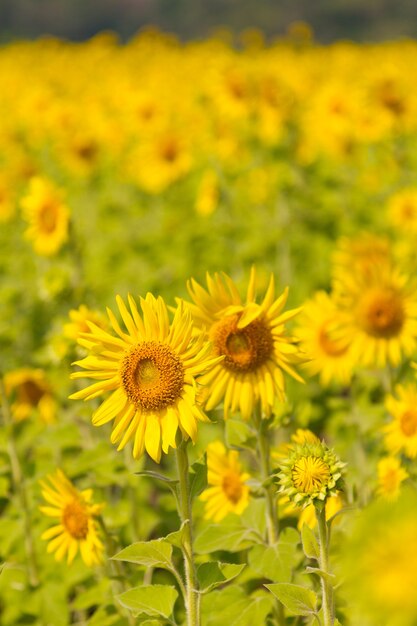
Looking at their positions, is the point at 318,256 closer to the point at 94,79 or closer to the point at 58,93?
the point at 58,93

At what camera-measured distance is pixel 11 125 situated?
8875 millimetres

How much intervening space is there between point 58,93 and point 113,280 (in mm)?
5086

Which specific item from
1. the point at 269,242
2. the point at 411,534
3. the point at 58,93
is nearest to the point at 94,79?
the point at 58,93

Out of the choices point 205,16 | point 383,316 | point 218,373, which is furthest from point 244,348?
point 205,16

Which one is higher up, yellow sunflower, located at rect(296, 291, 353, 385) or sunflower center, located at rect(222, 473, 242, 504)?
yellow sunflower, located at rect(296, 291, 353, 385)

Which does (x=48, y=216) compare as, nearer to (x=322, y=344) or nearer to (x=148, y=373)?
(x=322, y=344)

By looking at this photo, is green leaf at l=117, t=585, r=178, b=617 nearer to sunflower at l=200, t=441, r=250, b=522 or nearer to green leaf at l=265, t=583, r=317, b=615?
green leaf at l=265, t=583, r=317, b=615

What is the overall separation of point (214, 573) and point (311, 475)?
1.36 ft

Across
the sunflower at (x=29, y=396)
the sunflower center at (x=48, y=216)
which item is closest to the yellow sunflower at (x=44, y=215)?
the sunflower center at (x=48, y=216)

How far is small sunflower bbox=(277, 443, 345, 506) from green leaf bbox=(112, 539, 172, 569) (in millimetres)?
352

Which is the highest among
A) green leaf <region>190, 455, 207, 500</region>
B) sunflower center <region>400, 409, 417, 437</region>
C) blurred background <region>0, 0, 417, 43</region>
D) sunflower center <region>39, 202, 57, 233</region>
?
blurred background <region>0, 0, 417, 43</region>

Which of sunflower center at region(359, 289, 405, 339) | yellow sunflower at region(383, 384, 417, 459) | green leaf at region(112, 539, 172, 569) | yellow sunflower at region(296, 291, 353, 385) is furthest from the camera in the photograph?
yellow sunflower at region(296, 291, 353, 385)

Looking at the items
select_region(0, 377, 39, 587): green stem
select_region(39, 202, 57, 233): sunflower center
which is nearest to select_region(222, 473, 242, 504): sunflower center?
select_region(0, 377, 39, 587): green stem

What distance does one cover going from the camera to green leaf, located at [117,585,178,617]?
2.04m
